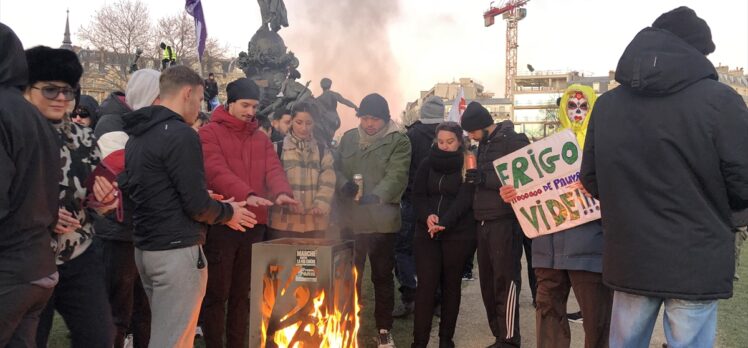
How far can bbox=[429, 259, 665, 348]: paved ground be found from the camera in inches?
212

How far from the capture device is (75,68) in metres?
3.06

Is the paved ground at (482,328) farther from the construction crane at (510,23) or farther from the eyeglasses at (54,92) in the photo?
the construction crane at (510,23)

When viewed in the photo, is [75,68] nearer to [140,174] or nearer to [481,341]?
[140,174]

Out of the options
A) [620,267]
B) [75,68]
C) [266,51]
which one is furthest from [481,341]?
[266,51]

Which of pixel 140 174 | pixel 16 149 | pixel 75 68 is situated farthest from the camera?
pixel 140 174

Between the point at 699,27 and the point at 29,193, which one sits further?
the point at 699,27

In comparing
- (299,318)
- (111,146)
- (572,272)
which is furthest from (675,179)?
(111,146)

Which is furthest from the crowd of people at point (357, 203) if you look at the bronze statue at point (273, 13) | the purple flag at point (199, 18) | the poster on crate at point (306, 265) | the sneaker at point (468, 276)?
the purple flag at point (199, 18)

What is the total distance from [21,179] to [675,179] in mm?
2681

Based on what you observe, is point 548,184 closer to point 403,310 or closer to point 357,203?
point 357,203

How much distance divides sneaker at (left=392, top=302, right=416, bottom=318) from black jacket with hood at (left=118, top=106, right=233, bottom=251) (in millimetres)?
3362

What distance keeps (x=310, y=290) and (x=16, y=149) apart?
2.02 metres

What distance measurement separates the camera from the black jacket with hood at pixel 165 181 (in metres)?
3.24

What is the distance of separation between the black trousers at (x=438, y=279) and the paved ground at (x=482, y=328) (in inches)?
16.5
